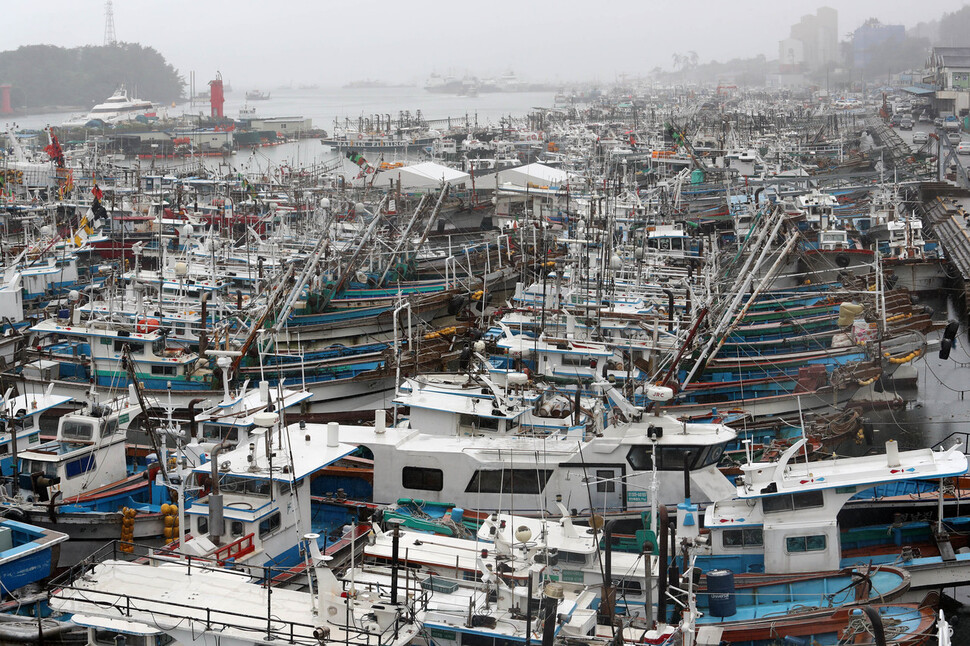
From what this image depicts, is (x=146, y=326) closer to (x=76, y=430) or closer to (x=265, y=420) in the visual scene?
(x=76, y=430)

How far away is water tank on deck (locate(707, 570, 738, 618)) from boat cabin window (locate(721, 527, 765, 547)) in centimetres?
80

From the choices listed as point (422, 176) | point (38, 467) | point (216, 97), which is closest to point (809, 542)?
point (38, 467)

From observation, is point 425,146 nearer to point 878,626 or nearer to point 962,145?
point 962,145

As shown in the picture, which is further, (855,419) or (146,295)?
(146,295)

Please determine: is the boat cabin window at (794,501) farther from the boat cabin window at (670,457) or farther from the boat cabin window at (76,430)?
the boat cabin window at (76,430)

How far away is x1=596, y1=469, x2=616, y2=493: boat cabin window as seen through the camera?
1398 cm

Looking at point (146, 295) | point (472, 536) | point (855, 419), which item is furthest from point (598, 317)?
point (146, 295)

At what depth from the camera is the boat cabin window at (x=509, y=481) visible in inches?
558

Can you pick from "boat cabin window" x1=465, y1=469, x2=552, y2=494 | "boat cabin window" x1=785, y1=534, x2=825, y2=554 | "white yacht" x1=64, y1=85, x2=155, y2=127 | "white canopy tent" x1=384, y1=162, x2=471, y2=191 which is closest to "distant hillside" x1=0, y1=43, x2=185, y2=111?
"white yacht" x1=64, y1=85, x2=155, y2=127

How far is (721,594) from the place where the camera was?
456 inches

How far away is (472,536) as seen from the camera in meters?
13.1

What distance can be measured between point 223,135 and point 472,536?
3230 inches

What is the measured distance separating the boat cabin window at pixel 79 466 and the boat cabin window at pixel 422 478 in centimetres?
413

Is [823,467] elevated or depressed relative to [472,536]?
elevated
